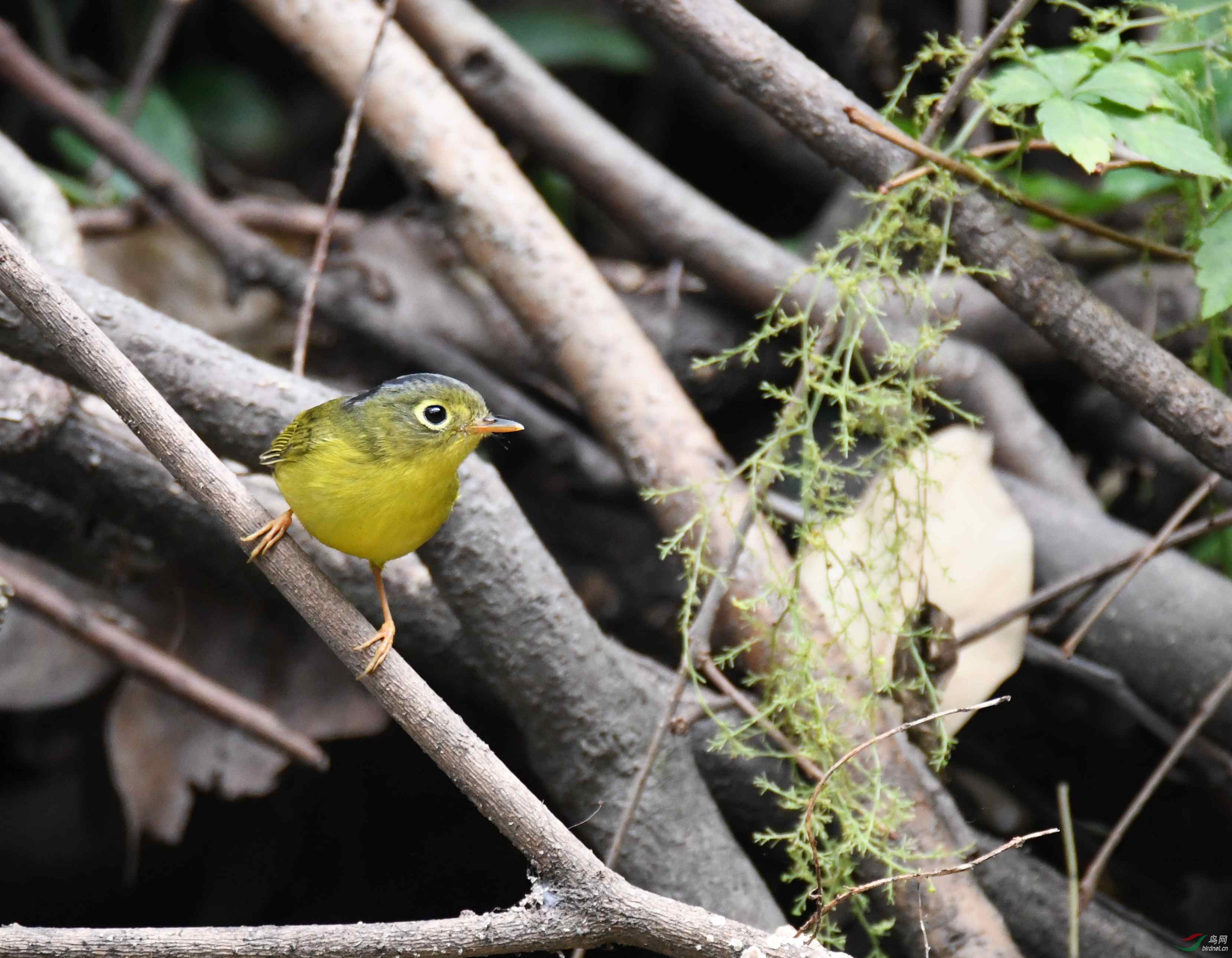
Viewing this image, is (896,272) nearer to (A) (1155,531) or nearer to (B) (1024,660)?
(B) (1024,660)

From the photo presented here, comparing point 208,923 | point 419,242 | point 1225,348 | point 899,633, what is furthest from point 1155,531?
point 208,923

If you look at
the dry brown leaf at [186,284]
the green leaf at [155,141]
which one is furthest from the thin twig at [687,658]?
the green leaf at [155,141]

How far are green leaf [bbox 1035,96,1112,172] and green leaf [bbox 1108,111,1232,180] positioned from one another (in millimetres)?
36

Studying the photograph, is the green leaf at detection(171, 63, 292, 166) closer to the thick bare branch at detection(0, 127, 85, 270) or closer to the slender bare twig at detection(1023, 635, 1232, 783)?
the thick bare branch at detection(0, 127, 85, 270)

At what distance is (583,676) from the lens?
8.07ft

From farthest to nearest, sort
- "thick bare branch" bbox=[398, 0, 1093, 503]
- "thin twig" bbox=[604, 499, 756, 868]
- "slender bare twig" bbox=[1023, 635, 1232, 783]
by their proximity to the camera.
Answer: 1. "thick bare branch" bbox=[398, 0, 1093, 503]
2. "slender bare twig" bbox=[1023, 635, 1232, 783]
3. "thin twig" bbox=[604, 499, 756, 868]

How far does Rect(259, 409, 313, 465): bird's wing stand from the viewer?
2.13 m

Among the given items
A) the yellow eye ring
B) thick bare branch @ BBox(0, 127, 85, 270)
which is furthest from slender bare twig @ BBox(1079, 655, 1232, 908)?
thick bare branch @ BBox(0, 127, 85, 270)

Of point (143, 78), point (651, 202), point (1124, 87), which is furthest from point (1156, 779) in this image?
point (143, 78)

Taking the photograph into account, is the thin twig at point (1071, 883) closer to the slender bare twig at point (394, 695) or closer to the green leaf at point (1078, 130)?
the slender bare twig at point (394, 695)

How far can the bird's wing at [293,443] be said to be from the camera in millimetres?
2129

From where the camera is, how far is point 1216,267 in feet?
6.42

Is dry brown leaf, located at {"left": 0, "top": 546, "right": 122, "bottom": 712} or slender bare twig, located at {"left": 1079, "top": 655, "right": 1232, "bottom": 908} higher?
slender bare twig, located at {"left": 1079, "top": 655, "right": 1232, "bottom": 908}

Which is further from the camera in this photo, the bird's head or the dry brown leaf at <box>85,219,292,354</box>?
the dry brown leaf at <box>85,219,292,354</box>
